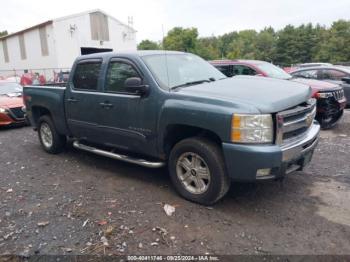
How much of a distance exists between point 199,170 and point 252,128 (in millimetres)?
902

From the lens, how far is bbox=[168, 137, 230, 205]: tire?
3.79m

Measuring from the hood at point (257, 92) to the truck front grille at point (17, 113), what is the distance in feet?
23.4

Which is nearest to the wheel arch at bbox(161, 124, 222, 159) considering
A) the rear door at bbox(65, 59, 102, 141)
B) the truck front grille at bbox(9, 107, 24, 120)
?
the rear door at bbox(65, 59, 102, 141)

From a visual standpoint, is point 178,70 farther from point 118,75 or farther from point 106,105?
point 106,105

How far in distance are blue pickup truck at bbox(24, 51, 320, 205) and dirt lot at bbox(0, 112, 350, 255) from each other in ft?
1.28

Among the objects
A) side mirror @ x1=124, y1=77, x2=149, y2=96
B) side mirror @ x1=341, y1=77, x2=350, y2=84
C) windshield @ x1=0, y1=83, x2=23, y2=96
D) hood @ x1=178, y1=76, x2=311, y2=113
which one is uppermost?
side mirror @ x1=124, y1=77, x2=149, y2=96

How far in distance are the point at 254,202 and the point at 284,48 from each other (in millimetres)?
68804

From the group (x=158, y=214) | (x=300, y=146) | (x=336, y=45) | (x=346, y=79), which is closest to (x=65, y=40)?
(x=346, y=79)

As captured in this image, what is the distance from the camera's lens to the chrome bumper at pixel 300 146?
3599 millimetres

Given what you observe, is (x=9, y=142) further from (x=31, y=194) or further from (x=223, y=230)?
(x=223, y=230)

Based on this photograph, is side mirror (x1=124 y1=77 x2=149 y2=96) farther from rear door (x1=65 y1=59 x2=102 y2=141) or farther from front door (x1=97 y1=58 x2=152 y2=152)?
rear door (x1=65 y1=59 x2=102 y2=141)

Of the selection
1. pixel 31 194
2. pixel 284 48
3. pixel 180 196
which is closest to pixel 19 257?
pixel 31 194

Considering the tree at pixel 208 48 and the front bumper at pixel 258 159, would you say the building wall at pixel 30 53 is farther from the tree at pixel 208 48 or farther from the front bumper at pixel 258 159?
the tree at pixel 208 48

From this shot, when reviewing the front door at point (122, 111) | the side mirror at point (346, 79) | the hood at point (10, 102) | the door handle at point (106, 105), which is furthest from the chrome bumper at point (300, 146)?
the hood at point (10, 102)
